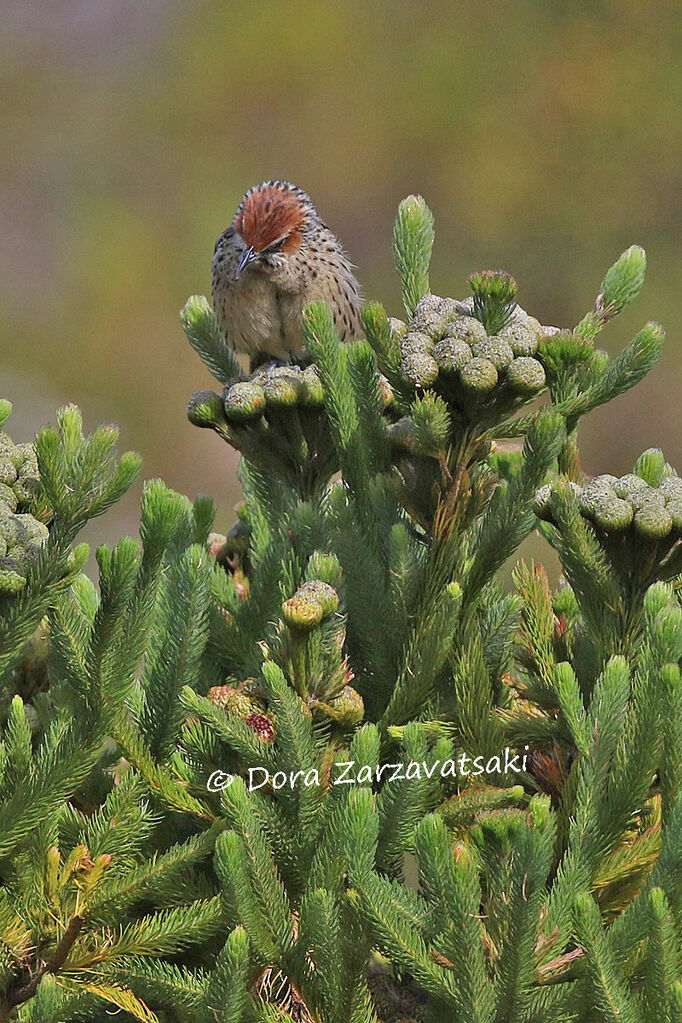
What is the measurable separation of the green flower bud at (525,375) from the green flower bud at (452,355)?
0.11ft

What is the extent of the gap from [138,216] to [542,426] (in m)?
3.22

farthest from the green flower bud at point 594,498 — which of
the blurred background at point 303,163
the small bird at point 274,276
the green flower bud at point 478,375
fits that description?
the blurred background at point 303,163

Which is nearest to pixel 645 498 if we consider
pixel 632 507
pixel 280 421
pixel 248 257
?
pixel 632 507

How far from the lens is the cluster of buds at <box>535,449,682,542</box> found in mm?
833

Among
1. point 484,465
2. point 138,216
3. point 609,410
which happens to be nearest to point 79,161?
point 138,216

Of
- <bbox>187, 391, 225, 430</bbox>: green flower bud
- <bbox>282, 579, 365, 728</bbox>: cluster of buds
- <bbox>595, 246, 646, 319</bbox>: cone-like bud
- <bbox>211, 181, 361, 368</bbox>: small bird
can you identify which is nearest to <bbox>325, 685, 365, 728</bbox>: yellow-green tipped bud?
<bbox>282, 579, 365, 728</bbox>: cluster of buds

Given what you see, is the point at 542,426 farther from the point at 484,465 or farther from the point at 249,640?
the point at 249,640

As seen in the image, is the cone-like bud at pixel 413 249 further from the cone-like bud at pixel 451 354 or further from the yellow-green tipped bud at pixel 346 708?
the yellow-green tipped bud at pixel 346 708

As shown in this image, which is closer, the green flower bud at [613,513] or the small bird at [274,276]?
the green flower bud at [613,513]

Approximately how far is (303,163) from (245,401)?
10.3 feet

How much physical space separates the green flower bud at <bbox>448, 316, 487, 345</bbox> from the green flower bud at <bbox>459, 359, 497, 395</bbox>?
0.02 metres

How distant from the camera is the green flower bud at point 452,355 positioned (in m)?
0.84

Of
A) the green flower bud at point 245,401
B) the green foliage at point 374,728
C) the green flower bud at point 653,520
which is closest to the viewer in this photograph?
the green foliage at point 374,728

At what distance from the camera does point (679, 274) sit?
138 inches
